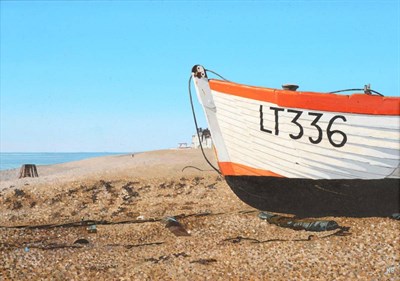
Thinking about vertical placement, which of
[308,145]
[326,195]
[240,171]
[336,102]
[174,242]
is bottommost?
[174,242]

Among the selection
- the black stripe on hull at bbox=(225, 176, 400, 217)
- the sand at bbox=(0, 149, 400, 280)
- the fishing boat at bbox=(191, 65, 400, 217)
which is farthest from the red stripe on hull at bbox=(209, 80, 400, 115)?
the sand at bbox=(0, 149, 400, 280)

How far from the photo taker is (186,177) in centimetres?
1554

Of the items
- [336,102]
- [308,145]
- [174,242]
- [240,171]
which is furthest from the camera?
[240,171]

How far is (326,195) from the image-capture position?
923 cm

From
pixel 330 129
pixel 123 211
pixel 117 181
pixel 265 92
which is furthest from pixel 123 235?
pixel 117 181

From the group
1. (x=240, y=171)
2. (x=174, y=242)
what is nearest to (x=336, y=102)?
(x=240, y=171)

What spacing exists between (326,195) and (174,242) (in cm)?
368

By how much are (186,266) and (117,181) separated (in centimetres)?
927

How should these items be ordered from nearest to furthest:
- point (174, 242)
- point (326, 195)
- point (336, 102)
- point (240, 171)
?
point (174, 242) → point (336, 102) → point (326, 195) → point (240, 171)

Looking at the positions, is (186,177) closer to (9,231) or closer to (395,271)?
(9,231)

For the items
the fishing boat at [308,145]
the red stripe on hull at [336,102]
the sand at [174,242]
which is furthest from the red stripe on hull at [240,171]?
the red stripe on hull at [336,102]

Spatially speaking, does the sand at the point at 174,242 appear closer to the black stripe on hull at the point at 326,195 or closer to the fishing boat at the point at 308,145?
the black stripe on hull at the point at 326,195

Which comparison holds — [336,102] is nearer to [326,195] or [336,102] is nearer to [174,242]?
[326,195]

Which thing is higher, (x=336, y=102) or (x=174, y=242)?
(x=336, y=102)
